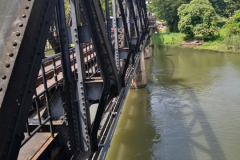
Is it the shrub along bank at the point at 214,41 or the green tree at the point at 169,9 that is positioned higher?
the green tree at the point at 169,9

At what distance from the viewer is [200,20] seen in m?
32.3

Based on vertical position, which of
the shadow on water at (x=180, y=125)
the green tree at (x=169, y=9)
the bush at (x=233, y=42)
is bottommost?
the shadow on water at (x=180, y=125)

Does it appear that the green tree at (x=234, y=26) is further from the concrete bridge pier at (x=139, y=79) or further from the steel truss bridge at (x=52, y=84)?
the steel truss bridge at (x=52, y=84)

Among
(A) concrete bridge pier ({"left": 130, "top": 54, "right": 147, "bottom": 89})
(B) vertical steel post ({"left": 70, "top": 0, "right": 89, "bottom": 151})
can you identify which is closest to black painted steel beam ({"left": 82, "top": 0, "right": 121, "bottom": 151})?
(B) vertical steel post ({"left": 70, "top": 0, "right": 89, "bottom": 151})

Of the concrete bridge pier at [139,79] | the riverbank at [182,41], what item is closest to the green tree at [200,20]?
the riverbank at [182,41]

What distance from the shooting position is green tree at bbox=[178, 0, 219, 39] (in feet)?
104

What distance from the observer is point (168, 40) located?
123 ft

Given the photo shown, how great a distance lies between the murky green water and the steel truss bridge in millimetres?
4269

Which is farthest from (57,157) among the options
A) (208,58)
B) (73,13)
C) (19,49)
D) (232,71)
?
(208,58)

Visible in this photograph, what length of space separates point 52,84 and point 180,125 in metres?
8.61

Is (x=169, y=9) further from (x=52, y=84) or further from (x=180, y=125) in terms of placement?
(x=52, y=84)

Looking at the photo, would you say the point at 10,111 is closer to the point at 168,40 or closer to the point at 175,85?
the point at 175,85

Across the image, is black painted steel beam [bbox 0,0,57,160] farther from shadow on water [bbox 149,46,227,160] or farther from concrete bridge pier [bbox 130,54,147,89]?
concrete bridge pier [bbox 130,54,147,89]

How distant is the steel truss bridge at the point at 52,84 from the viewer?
1744mm
